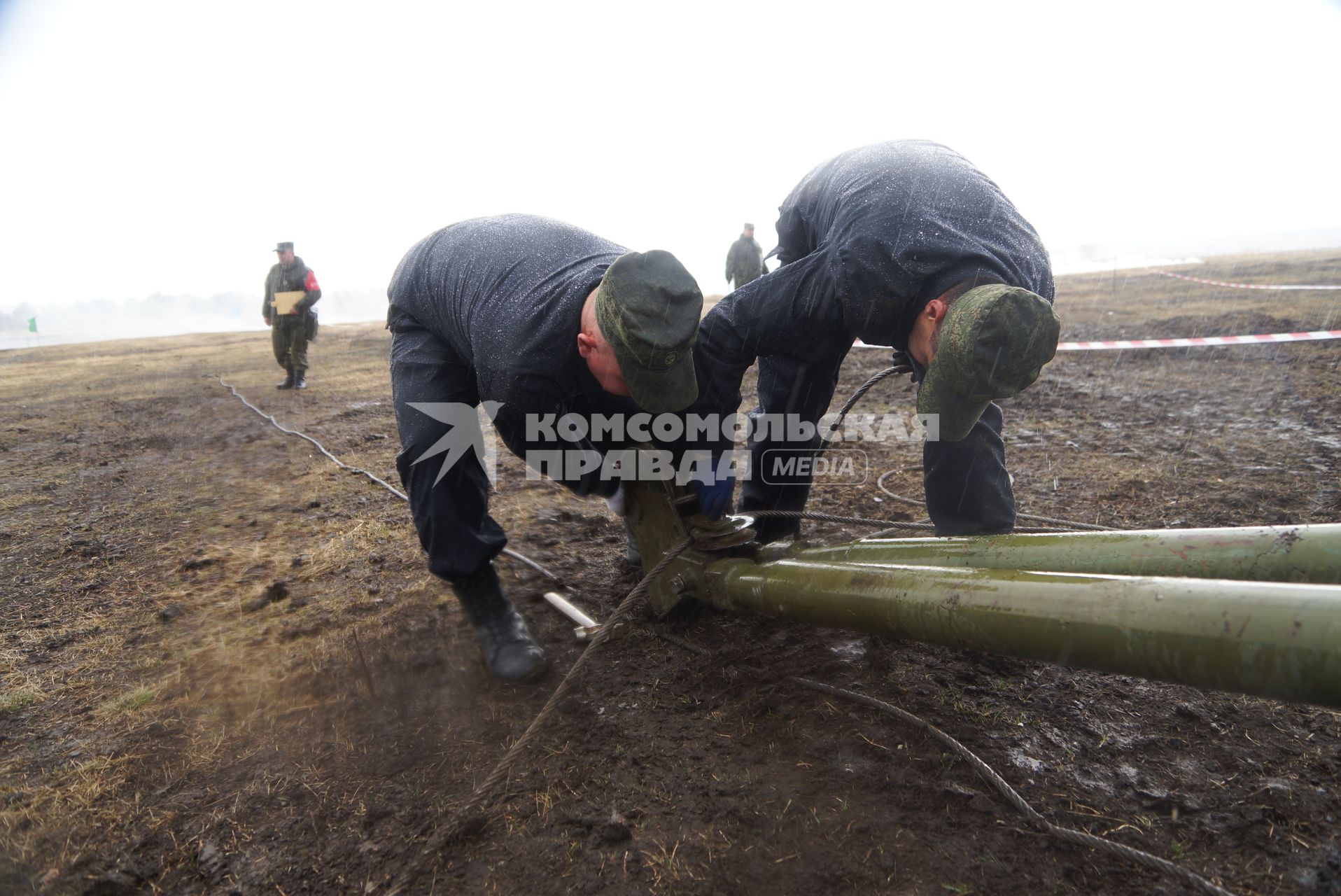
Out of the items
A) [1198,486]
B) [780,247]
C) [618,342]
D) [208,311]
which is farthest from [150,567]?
[208,311]

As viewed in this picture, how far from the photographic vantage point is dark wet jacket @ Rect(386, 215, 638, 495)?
192cm

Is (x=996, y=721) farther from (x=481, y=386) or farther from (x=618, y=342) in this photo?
(x=481, y=386)

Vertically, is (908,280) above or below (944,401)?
above

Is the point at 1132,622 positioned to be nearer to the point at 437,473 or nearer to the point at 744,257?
the point at 437,473

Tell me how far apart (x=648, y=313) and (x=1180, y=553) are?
121 centimetres

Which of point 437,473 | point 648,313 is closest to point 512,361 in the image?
point 648,313

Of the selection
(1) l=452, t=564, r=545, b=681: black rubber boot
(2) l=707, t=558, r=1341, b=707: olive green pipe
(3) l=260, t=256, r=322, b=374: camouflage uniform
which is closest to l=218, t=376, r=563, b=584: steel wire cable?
(1) l=452, t=564, r=545, b=681: black rubber boot

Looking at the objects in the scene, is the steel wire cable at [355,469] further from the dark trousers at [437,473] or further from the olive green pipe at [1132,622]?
the olive green pipe at [1132,622]

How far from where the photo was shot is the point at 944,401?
2014 millimetres

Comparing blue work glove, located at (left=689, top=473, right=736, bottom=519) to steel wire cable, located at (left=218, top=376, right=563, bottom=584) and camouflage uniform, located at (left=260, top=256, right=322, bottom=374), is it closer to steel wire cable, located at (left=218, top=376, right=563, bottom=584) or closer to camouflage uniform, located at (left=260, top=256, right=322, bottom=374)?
steel wire cable, located at (left=218, top=376, right=563, bottom=584)

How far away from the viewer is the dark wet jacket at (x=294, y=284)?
788 centimetres

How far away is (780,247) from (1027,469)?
1914 millimetres

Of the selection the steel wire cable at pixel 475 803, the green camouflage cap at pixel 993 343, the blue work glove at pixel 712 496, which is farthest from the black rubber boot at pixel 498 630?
the green camouflage cap at pixel 993 343

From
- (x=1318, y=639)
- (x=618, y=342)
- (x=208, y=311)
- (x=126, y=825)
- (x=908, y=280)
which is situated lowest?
(x=126, y=825)
